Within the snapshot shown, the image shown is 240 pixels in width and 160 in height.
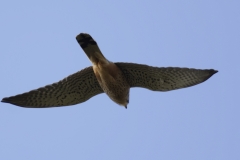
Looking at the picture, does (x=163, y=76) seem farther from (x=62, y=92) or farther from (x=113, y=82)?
(x=62, y=92)

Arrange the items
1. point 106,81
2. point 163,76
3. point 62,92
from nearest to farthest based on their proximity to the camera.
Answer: point 106,81
point 163,76
point 62,92

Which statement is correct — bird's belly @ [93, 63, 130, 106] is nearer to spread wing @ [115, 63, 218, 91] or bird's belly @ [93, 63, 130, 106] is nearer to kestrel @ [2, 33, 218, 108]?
kestrel @ [2, 33, 218, 108]

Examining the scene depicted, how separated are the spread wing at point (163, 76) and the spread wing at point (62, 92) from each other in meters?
0.88

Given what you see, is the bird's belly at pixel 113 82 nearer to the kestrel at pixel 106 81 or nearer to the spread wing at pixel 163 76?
the kestrel at pixel 106 81

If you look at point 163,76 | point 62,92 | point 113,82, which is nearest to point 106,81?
point 113,82

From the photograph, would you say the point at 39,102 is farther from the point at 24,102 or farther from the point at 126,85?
the point at 126,85

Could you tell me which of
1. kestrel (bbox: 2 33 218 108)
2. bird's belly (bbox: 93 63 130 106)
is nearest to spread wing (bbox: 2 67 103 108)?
kestrel (bbox: 2 33 218 108)

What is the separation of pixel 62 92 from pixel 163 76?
2.43 meters

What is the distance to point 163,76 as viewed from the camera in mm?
11234

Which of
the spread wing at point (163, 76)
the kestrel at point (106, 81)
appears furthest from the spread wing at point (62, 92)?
the spread wing at point (163, 76)

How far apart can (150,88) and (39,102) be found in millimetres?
2702

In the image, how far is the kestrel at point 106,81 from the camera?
11.0 metres

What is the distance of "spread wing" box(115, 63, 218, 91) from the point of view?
1102cm

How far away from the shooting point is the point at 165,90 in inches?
458
